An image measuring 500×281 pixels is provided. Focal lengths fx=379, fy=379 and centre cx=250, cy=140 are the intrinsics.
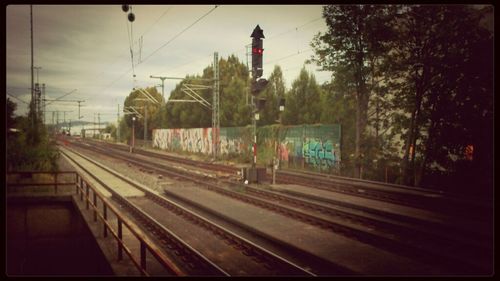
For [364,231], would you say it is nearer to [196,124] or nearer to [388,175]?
[388,175]

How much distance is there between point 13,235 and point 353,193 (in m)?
12.6

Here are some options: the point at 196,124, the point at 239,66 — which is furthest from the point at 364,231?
the point at 239,66

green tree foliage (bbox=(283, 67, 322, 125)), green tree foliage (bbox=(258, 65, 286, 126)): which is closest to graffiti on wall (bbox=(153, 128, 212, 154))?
green tree foliage (bbox=(258, 65, 286, 126))

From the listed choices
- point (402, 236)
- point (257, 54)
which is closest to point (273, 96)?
point (257, 54)

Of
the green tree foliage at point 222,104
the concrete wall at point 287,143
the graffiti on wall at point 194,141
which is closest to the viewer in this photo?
the concrete wall at point 287,143

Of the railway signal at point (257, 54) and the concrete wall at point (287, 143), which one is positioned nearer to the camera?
the railway signal at point (257, 54)

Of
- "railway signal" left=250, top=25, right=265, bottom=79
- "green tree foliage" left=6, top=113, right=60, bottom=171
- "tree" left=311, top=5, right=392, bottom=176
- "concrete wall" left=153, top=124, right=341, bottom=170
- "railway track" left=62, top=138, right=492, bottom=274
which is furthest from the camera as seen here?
Answer: "concrete wall" left=153, top=124, right=341, bottom=170

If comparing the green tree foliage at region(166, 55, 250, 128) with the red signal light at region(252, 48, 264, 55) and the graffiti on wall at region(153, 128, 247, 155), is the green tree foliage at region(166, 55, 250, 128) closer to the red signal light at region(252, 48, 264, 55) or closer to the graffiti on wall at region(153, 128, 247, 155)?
the graffiti on wall at region(153, 128, 247, 155)

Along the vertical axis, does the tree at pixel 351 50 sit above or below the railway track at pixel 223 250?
above

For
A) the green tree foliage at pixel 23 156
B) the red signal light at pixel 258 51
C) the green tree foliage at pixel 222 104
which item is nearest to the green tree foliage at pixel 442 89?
the red signal light at pixel 258 51

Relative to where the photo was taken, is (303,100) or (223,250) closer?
(223,250)

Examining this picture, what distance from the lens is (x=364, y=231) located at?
32.1 feet

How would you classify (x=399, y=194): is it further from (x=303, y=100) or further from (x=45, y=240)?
(x=303, y=100)

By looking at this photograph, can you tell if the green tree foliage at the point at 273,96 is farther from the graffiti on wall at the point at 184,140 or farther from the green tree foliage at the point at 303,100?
the graffiti on wall at the point at 184,140
